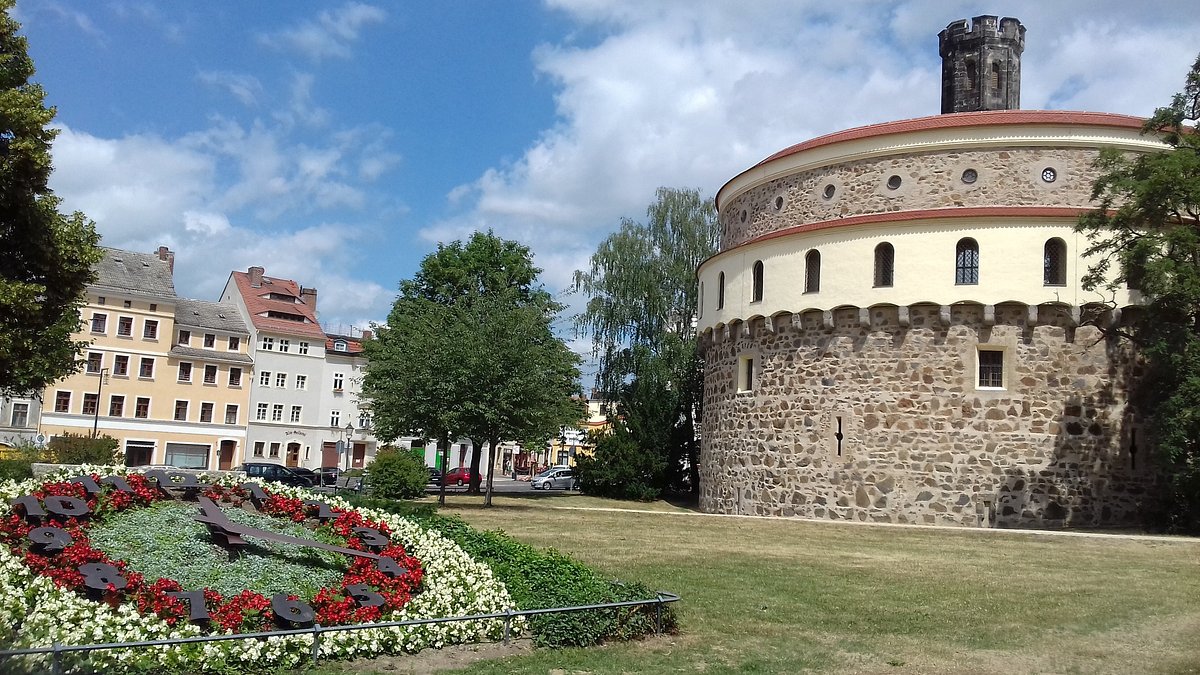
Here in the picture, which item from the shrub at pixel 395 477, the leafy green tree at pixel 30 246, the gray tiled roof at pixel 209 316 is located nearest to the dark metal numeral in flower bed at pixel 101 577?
the leafy green tree at pixel 30 246

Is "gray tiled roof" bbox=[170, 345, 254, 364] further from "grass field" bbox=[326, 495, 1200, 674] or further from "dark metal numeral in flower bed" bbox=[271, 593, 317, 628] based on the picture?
"dark metal numeral in flower bed" bbox=[271, 593, 317, 628]

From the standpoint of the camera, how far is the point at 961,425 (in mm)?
25734

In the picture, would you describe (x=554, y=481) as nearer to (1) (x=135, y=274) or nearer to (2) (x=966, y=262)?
(1) (x=135, y=274)

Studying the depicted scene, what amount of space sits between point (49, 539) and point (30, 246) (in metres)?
9.81

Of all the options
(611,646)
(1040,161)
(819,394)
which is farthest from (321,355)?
(611,646)

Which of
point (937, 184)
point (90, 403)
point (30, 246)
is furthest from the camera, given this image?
point (90, 403)

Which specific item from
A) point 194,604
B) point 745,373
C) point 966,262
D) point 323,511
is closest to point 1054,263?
point 966,262

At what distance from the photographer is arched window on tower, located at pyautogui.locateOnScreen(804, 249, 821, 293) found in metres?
27.9

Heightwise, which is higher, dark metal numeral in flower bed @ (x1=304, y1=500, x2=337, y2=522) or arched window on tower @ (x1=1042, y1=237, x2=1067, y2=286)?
arched window on tower @ (x1=1042, y1=237, x2=1067, y2=286)

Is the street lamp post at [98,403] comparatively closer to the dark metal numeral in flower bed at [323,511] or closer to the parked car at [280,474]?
the parked car at [280,474]

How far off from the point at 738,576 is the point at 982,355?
14.6m

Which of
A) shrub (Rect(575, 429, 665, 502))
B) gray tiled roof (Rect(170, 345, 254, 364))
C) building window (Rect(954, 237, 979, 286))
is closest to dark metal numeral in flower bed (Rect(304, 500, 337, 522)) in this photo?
building window (Rect(954, 237, 979, 286))

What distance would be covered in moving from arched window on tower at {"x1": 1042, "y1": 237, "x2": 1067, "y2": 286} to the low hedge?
18.8m

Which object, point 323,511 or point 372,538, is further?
point 323,511
